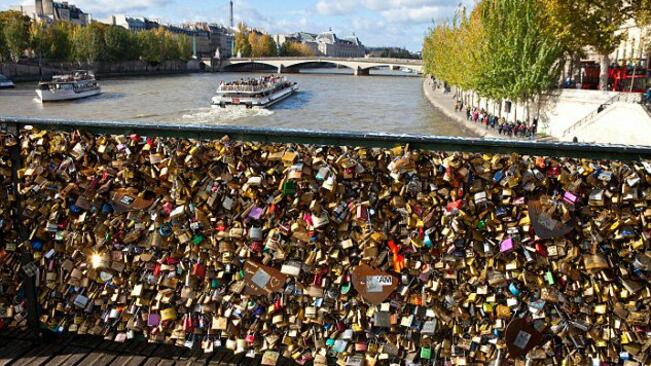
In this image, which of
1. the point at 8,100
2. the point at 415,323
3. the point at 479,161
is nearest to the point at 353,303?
the point at 415,323

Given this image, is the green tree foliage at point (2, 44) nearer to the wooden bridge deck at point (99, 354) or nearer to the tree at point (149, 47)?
the tree at point (149, 47)

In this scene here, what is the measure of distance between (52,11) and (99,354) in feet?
429

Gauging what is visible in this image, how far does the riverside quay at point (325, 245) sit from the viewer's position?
9.18 feet

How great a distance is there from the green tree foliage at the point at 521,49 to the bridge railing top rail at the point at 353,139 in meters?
26.1

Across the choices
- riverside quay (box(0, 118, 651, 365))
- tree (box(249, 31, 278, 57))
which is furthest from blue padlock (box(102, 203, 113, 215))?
tree (box(249, 31, 278, 57))

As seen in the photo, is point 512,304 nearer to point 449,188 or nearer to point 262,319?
point 449,188

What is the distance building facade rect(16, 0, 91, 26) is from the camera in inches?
4500

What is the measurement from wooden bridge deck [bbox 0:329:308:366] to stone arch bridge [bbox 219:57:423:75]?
8552 centimetres

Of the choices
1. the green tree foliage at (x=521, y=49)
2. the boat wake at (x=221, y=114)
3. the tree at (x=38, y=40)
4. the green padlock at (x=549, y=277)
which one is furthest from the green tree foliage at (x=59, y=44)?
the green padlock at (x=549, y=277)

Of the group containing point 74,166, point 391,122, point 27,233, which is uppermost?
point 74,166

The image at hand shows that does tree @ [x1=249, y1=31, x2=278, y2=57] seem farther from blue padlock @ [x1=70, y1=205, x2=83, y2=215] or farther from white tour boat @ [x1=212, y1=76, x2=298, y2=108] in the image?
blue padlock @ [x1=70, y1=205, x2=83, y2=215]

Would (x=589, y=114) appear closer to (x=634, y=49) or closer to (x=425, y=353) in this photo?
(x=634, y=49)

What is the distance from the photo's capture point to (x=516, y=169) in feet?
9.25

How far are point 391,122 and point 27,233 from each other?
33708 millimetres
